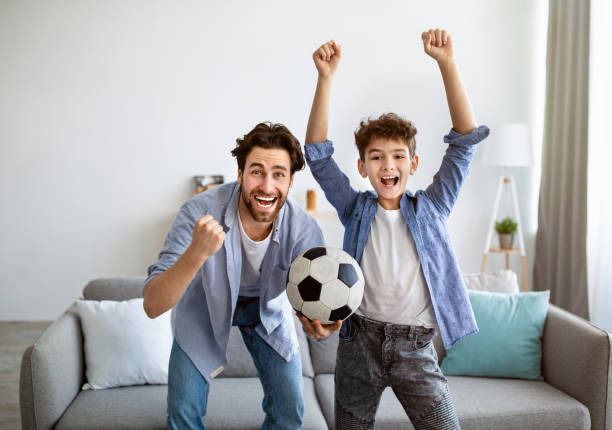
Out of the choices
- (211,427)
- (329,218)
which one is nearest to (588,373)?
(211,427)

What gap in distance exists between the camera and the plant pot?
430 centimetres

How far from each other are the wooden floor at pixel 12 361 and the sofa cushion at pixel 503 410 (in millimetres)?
1593

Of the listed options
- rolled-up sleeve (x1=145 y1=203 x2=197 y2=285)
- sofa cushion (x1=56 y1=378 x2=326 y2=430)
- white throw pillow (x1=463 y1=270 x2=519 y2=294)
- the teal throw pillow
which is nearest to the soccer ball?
rolled-up sleeve (x1=145 y1=203 x2=197 y2=285)

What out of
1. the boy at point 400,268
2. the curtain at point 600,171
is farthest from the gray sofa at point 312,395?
the curtain at point 600,171

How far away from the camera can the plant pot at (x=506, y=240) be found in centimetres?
430

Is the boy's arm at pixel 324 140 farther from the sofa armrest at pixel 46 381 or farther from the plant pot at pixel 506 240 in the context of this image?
the plant pot at pixel 506 240

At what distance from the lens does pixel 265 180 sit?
161cm

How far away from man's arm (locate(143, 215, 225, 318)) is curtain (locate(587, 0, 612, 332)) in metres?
3.23

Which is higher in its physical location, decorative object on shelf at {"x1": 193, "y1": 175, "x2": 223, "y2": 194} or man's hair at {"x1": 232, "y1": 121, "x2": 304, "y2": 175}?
man's hair at {"x1": 232, "y1": 121, "x2": 304, "y2": 175}

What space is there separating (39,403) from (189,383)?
1.95ft

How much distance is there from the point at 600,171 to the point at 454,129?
2.64 metres

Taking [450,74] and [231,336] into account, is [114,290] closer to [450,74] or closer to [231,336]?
[231,336]

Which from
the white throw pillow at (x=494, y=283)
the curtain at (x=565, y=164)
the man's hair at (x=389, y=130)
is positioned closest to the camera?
the man's hair at (x=389, y=130)

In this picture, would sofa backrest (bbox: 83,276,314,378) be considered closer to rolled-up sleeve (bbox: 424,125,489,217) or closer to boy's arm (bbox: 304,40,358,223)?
boy's arm (bbox: 304,40,358,223)
